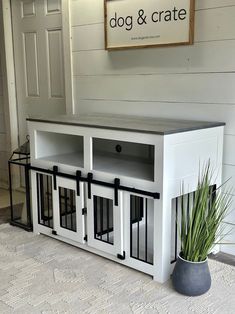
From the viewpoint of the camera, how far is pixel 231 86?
238 cm

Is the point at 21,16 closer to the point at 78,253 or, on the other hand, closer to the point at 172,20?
the point at 172,20

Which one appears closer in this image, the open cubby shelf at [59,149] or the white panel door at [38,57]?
the open cubby shelf at [59,149]

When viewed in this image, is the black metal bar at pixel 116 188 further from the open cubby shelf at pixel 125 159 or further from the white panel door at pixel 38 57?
the white panel door at pixel 38 57

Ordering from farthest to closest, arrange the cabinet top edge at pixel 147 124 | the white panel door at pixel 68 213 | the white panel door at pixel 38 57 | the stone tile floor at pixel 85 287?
the white panel door at pixel 38 57, the white panel door at pixel 68 213, the cabinet top edge at pixel 147 124, the stone tile floor at pixel 85 287

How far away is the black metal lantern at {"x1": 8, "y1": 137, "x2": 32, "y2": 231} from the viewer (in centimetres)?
300

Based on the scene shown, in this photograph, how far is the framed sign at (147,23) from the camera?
8.09ft

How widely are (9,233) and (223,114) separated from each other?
1692mm

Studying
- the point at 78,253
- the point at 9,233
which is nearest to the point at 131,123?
the point at 78,253

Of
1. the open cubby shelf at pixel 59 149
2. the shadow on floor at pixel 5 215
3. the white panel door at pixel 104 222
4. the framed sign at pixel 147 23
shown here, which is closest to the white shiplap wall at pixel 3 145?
the shadow on floor at pixel 5 215

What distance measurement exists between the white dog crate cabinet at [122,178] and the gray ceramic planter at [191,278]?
5.3 inches

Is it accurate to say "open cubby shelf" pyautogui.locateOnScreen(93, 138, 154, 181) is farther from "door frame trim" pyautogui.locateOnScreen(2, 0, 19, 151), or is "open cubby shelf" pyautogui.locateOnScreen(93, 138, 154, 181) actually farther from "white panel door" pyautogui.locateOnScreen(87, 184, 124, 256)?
"door frame trim" pyautogui.locateOnScreen(2, 0, 19, 151)

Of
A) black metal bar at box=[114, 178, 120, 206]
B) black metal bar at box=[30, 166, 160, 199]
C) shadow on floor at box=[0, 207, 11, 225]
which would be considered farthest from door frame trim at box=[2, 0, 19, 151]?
black metal bar at box=[114, 178, 120, 206]

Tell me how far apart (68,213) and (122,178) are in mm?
770

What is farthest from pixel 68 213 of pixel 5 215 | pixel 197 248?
pixel 197 248
